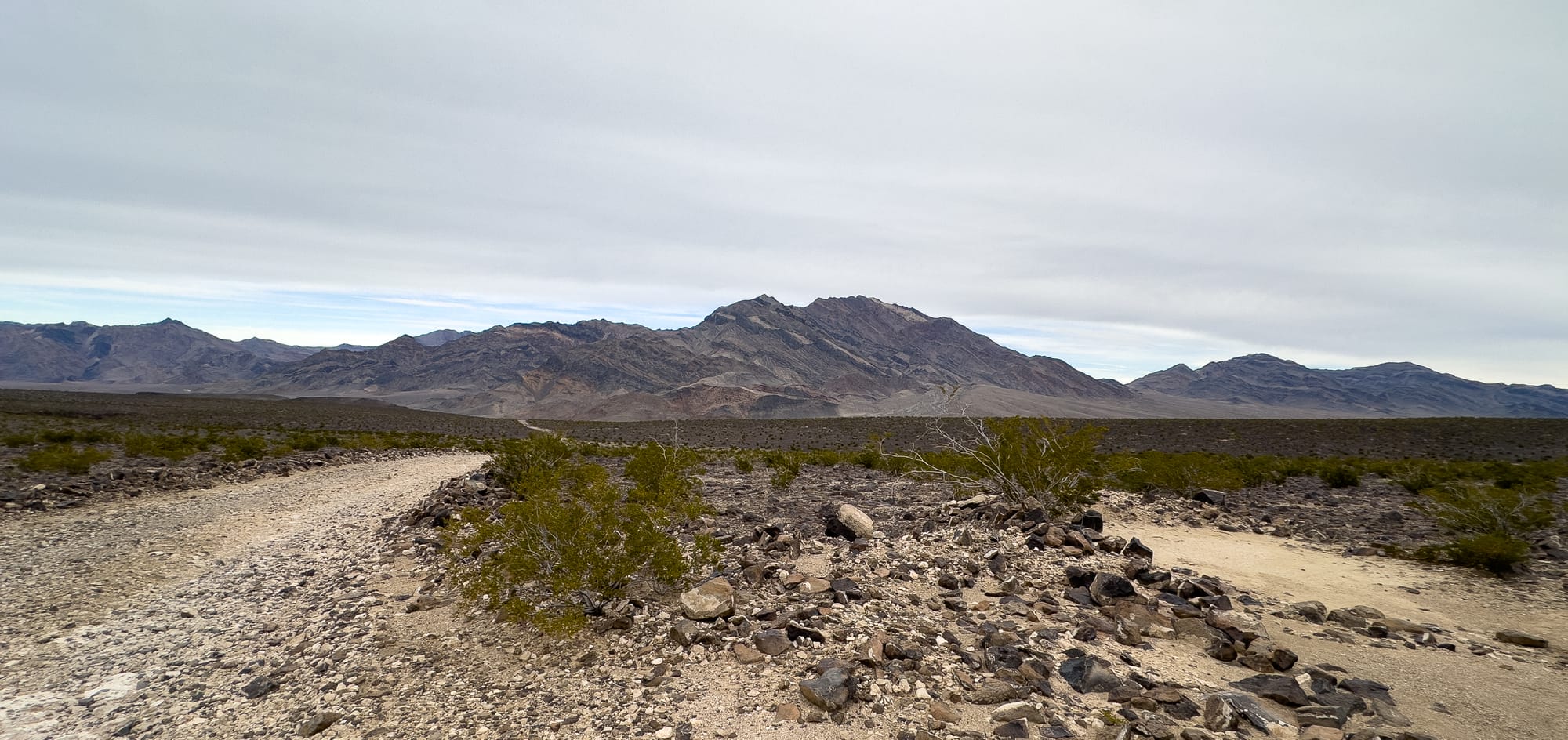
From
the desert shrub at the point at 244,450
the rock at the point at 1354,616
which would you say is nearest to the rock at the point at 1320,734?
the rock at the point at 1354,616

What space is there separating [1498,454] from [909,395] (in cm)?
14605

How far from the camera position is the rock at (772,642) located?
21.7 feet

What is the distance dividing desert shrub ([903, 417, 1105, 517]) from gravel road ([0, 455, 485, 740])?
1065 cm

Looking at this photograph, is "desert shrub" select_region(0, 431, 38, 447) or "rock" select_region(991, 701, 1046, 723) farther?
"desert shrub" select_region(0, 431, 38, 447)

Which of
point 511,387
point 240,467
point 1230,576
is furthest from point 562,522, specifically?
point 511,387

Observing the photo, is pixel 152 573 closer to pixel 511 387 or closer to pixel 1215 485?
pixel 1215 485

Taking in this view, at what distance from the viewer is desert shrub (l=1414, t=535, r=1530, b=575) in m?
10.2

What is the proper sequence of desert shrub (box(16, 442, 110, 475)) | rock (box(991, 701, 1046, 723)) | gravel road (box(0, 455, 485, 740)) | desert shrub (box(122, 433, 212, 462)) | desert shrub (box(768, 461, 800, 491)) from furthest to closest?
desert shrub (box(122, 433, 212, 462)) < desert shrub (box(768, 461, 800, 491)) < desert shrub (box(16, 442, 110, 475)) < gravel road (box(0, 455, 485, 740)) < rock (box(991, 701, 1046, 723))

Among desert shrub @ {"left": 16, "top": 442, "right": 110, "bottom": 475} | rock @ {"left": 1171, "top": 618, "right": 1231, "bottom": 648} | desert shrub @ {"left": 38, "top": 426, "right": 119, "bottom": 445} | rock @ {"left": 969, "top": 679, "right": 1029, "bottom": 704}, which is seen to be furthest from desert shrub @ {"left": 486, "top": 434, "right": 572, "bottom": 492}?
desert shrub @ {"left": 38, "top": 426, "right": 119, "bottom": 445}

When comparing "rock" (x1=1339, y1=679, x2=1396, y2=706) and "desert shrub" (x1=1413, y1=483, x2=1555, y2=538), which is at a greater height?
"desert shrub" (x1=1413, y1=483, x2=1555, y2=538)

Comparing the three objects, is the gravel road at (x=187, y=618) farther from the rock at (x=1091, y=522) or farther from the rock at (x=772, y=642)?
the rock at (x=1091, y=522)

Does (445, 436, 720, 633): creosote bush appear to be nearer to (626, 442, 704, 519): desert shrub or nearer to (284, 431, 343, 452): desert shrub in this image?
(626, 442, 704, 519): desert shrub

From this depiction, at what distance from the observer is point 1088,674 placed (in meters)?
6.10

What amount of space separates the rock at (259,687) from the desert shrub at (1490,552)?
→ 1714 cm
